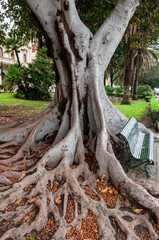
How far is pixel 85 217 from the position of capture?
212 centimetres

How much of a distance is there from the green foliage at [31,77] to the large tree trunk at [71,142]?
11.1 metres

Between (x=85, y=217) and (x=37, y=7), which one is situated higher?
(x=37, y=7)

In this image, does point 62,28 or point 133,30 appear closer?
point 62,28

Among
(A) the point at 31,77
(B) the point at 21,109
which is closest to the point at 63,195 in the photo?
(B) the point at 21,109

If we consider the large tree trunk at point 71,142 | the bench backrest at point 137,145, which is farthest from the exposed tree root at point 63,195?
the bench backrest at point 137,145

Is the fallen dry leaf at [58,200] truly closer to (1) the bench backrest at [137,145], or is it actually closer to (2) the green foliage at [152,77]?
(1) the bench backrest at [137,145]

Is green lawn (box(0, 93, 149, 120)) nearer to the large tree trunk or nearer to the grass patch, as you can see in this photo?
the grass patch

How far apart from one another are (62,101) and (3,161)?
1900 mm

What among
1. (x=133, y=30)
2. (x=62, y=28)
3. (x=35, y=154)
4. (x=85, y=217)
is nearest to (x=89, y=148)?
(x=35, y=154)

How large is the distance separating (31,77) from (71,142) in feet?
42.5

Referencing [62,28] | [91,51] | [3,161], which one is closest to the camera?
[3,161]

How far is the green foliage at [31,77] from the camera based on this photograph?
14250 millimetres

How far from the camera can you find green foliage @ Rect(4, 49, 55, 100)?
14250 millimetres

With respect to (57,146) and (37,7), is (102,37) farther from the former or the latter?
(57,146)
